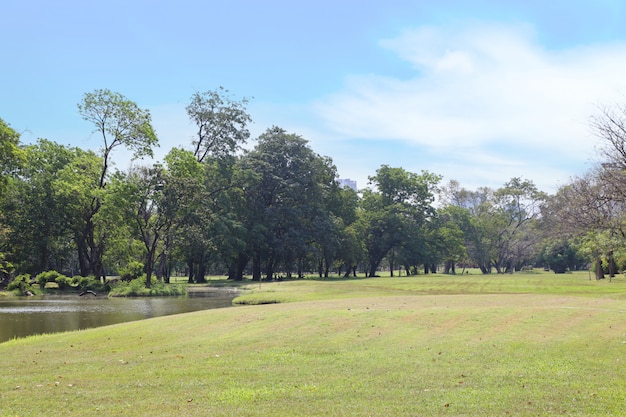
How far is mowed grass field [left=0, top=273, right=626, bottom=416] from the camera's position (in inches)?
337

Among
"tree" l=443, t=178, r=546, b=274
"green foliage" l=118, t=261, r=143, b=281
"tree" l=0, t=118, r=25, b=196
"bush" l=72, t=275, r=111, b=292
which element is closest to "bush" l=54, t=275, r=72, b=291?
"bush" l=72, t=275, r=111, b=292

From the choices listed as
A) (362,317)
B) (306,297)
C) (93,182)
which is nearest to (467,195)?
(93,182)

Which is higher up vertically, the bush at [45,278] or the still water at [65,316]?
the bush at [45,278]

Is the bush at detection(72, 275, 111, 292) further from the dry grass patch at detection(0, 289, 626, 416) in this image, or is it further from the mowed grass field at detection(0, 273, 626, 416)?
the mowed grass field at detection(0, 273, 626, 416)

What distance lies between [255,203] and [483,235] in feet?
191

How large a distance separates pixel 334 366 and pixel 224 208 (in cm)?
5805

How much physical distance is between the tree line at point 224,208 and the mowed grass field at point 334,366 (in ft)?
68.3

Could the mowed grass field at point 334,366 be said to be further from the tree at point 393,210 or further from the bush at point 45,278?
the tree at point 393,210

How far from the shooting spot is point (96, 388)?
9.85m

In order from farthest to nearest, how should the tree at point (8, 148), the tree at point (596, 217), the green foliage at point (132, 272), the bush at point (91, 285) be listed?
1. the green foliage at point (132, 272)
2. the bush at point (91, 285)
3. the tree at point (596, 217)
4. the tree at point (8, 148)

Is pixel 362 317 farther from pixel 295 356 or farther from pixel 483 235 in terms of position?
pixel 483 235

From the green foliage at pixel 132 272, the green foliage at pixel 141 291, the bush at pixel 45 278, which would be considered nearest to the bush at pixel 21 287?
the bush at pixel 45 278

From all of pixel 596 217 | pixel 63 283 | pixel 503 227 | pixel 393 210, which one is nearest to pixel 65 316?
pixel 63 283

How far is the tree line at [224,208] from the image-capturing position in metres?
51.7
